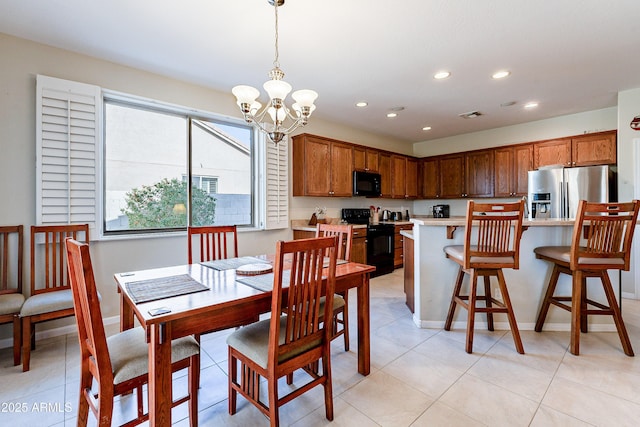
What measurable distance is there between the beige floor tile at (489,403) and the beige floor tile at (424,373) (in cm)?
6

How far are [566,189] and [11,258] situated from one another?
6.26 meters

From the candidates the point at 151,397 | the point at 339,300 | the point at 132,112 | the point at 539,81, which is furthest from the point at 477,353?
the point at 132,112

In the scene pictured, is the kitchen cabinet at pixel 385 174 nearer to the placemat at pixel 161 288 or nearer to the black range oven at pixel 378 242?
the black range oven at pixel 378 242

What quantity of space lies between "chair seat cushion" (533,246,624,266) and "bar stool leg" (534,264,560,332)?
0.14m

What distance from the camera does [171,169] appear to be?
342 cm

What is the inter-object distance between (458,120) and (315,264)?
177 inches

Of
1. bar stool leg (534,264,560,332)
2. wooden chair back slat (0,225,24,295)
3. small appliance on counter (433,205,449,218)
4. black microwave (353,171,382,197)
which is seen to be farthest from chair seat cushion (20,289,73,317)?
small appliance on counter (433,205,449,218)

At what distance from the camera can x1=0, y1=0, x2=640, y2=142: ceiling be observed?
2137mm

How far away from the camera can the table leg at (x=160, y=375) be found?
3.96 feet

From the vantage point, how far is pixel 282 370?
4.71 ft

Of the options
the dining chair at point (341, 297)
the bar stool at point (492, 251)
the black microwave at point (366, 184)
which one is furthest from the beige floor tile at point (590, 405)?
the black microwave at point (366, 184)

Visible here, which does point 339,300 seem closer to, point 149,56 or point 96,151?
A: point 96,151

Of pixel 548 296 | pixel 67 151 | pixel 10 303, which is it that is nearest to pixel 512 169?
pixel 548 296

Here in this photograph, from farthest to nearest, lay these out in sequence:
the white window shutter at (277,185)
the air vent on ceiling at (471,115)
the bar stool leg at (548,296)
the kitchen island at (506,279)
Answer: the air vent on ceiling at (471,115) → the white window shutter at (277,185) → the kitchen island at (506,279) → the bar stool leg at (548,296)
